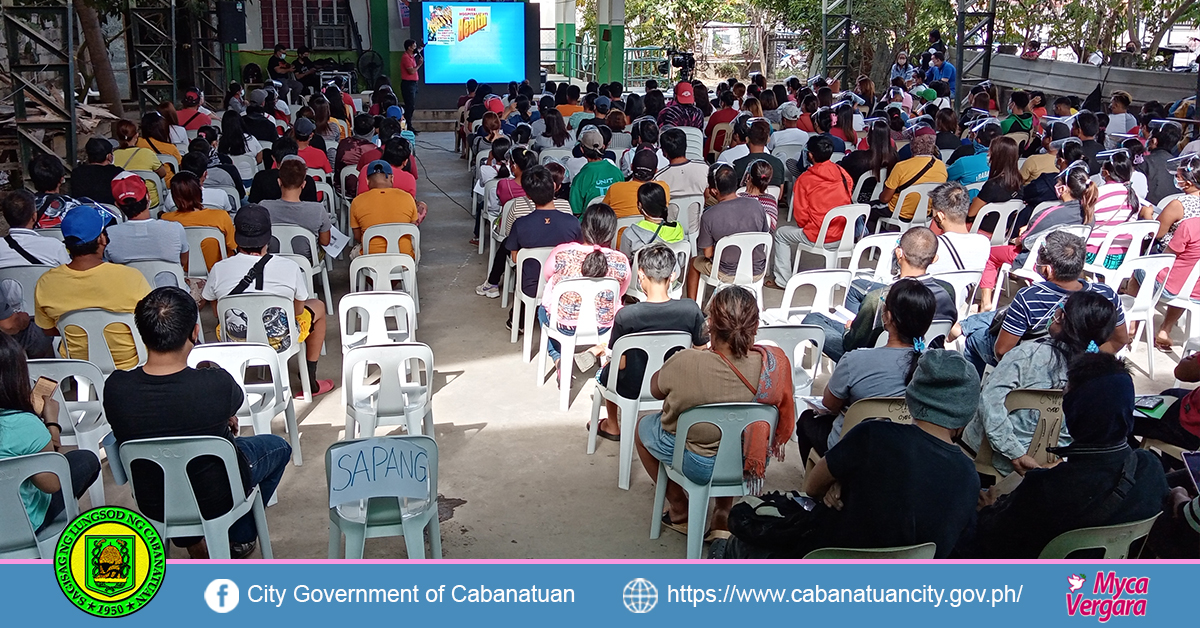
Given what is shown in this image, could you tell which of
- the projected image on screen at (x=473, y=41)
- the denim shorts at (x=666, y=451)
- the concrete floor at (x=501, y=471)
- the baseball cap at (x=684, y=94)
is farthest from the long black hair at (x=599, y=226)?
the projected image on screen at (x=473, y=41)

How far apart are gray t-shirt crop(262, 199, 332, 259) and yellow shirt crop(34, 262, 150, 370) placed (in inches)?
70.8

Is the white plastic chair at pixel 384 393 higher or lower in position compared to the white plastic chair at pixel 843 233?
lower

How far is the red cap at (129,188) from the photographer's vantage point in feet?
16.2

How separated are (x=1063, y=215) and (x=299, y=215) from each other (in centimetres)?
439

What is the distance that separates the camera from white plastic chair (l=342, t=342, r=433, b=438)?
3.56 metres

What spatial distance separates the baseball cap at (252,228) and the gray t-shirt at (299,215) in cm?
135

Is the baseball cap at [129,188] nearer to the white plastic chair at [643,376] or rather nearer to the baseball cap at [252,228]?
the baseball cap at [252,228]

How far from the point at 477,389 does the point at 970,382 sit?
9.43 ft

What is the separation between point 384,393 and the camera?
12.3 feet

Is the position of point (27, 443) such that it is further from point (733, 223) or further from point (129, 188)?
point (733, 223)

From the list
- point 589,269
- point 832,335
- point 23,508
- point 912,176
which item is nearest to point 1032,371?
point 832,335
